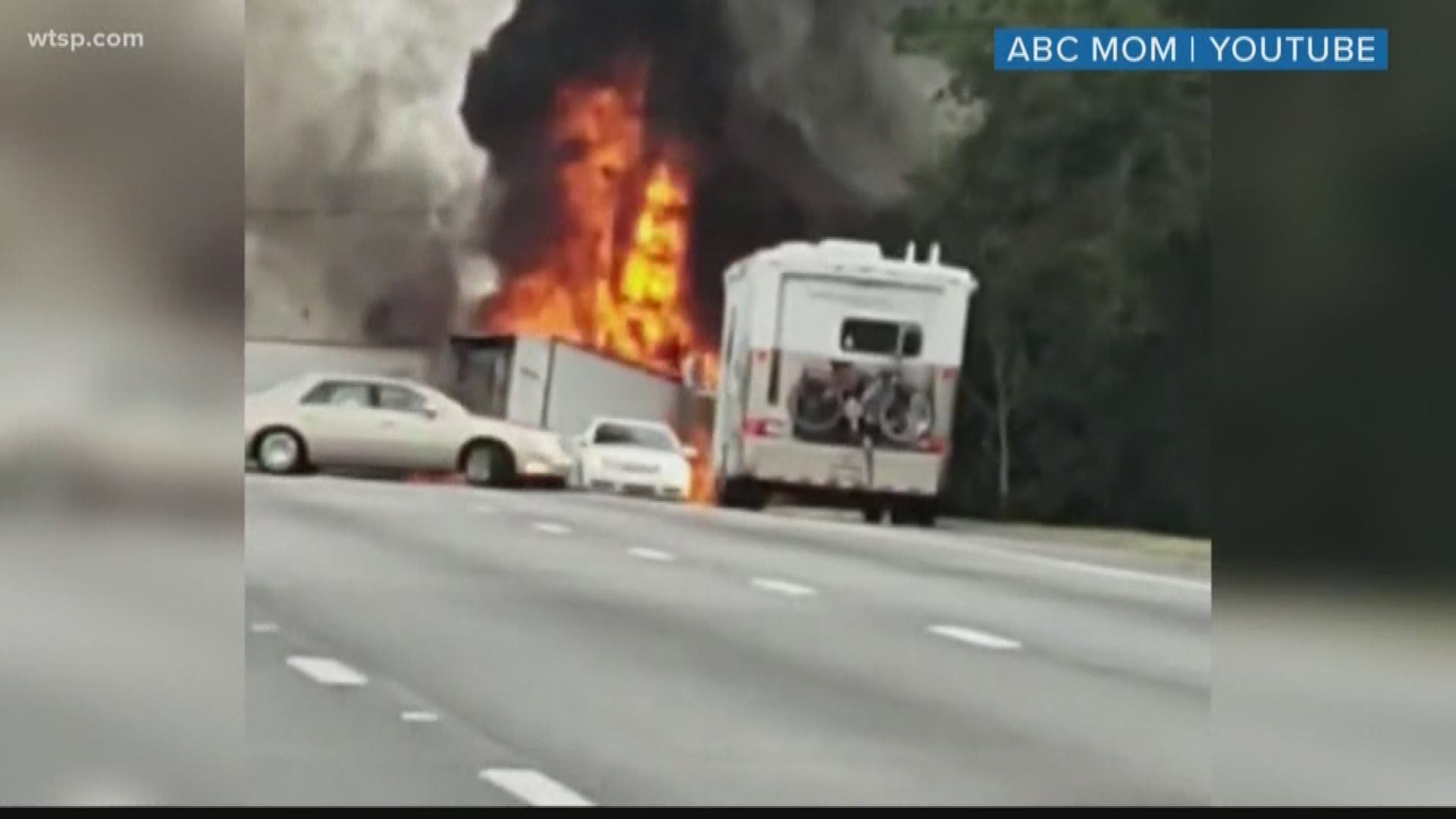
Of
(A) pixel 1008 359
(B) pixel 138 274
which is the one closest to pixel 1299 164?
(A) pixel 1008 359

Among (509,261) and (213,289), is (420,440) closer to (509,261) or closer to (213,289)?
(509,261)

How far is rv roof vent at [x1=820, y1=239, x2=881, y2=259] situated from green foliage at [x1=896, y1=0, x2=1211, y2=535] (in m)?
0.23

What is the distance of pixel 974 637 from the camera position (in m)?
6.88

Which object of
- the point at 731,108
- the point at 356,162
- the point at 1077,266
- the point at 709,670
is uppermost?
the point at 731,108

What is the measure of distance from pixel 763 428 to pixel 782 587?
49 centimetres

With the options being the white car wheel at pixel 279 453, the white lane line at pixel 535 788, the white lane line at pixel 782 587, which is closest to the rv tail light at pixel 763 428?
the white lane line at pixel 782 587

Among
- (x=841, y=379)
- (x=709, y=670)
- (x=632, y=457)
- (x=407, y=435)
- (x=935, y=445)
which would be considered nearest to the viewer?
(x=709, y=670)

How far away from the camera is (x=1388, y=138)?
644cm

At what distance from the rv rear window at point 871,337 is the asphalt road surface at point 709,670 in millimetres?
422

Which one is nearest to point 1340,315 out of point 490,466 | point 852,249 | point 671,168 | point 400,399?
point 852,249

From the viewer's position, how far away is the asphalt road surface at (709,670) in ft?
21.2

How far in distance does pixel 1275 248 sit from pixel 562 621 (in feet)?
4.28

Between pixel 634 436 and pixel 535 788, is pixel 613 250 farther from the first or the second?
pixel 535 788

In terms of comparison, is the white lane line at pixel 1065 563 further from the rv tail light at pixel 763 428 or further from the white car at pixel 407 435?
the white car at pixel 407 435
